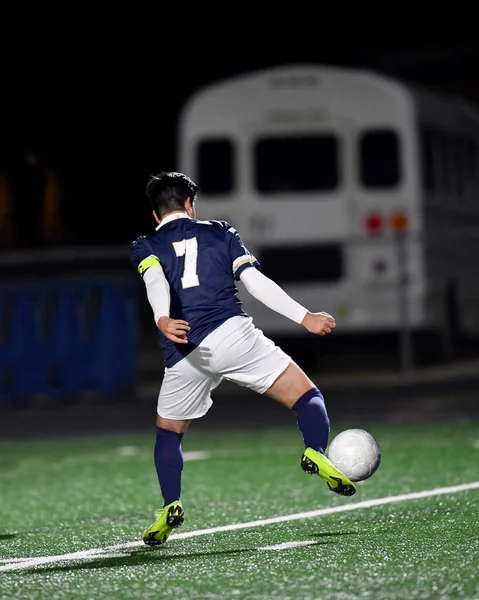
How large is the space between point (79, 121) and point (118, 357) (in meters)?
20.9

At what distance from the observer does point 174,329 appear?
7414mm

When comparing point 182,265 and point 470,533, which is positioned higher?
point 182,265

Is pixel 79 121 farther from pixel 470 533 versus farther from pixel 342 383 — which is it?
pixel 470 533

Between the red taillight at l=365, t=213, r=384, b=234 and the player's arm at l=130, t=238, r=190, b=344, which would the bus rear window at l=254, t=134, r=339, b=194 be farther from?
the player's arm at l=130, t=238, r=190, b=344

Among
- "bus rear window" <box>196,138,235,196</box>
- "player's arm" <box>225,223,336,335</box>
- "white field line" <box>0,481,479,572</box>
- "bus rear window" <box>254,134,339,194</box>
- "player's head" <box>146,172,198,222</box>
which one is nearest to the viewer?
"white field line" <box>0,481,479,572</box>

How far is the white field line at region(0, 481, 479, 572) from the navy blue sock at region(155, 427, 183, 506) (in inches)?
12.1

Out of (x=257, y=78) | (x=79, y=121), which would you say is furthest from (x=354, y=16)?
(x=257, y=78)

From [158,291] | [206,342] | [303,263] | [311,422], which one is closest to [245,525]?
[311,422]

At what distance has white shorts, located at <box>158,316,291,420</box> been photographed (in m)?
7.71

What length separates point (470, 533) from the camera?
7.50 metres

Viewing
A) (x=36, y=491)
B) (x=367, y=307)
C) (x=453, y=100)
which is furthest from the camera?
(x=453, y=100)

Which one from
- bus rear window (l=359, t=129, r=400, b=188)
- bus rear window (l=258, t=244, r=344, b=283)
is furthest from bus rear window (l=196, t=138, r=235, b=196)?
bus rear window (l=359, t=129, r=400, b=188)

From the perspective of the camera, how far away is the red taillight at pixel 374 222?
1958cm

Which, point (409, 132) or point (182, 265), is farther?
point (409, 132)
